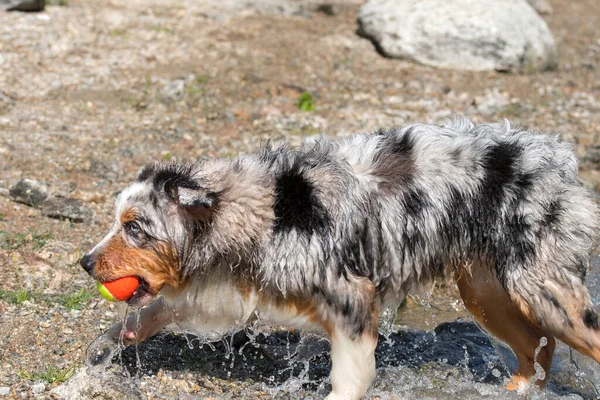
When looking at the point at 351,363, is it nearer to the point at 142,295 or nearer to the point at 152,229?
the point at 142,295

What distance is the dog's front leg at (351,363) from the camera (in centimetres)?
493

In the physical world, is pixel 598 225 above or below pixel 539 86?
above

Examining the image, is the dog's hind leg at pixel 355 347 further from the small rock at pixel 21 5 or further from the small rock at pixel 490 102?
the small rock at pixel 21 5

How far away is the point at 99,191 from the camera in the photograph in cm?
763

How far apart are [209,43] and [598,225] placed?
6.84 metres

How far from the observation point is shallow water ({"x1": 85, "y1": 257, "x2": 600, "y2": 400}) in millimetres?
5617

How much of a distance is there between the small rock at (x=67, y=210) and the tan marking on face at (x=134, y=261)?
98.4 inches

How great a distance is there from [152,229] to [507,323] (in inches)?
99.1

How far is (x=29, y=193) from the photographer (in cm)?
718

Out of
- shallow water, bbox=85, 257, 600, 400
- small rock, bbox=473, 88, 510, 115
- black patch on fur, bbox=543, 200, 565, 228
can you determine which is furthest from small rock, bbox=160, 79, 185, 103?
black patch on fur, bbox=543, 200, 565, 228

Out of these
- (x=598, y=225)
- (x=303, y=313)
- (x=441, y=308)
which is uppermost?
(x=598, y=225)

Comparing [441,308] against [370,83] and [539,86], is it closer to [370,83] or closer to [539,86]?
[370,83]

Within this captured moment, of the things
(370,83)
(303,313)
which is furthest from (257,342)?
(370,83)

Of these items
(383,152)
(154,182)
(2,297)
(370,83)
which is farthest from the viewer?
(370,83)
